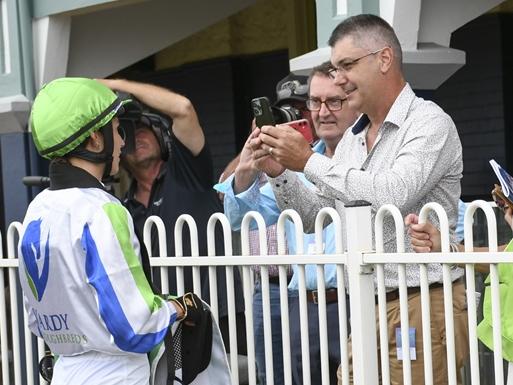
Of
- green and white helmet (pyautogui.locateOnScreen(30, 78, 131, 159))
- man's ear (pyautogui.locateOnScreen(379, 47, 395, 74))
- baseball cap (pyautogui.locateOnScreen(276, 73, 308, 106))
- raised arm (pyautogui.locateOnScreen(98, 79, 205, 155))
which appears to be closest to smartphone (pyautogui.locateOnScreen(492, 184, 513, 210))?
man's ear (pyautogui.locateOnScreen(379, 47, 395, 74))

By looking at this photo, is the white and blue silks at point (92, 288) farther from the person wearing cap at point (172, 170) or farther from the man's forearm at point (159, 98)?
the man's forearm at point (159, 98)

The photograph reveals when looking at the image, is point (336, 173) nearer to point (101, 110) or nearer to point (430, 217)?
point (430, 217)

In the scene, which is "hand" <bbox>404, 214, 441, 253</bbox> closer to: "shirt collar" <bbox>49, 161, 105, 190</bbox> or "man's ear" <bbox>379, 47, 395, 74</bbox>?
"man's ear" <bbox>379, 47, 395, 74</bbox>

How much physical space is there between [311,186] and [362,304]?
90 cm

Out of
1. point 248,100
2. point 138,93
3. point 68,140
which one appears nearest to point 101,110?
point 68,140

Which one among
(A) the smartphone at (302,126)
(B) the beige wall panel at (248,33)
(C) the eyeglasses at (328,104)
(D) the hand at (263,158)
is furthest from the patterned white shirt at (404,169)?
(B) the beige wall panel at (248,33)

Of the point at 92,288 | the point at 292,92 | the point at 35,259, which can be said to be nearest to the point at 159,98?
the point at 292,92

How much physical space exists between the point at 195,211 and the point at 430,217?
1.65m

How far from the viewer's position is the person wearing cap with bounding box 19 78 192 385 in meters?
3.82

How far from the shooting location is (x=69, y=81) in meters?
4.08

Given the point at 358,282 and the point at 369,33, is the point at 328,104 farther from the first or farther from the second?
the point at 358,282

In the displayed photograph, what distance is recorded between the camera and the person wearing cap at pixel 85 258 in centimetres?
382

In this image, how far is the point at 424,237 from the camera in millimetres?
4109

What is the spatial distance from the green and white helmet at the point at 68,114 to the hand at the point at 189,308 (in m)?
0.62
